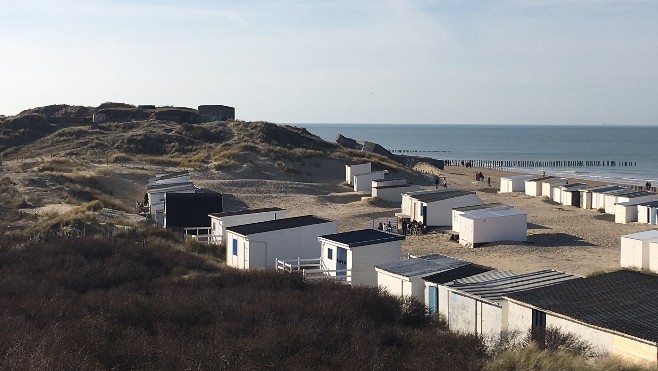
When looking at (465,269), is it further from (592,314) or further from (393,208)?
(393,208)

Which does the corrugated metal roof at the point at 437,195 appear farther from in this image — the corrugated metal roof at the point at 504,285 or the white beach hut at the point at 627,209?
the corrugated metal roof at the point at 504,285

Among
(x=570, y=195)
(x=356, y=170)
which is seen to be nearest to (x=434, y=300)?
(x=570, y=195)

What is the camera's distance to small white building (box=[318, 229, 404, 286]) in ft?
66.5

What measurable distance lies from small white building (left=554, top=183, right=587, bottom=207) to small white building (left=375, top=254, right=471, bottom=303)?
97.9ft

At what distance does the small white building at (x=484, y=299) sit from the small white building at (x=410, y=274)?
1113 mm

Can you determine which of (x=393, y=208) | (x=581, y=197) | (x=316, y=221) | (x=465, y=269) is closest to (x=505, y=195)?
(x=581, y=197)

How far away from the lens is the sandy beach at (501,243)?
1063 inches

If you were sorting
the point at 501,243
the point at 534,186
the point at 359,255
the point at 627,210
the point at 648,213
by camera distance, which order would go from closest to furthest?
the point at 359,255, the point at 501,243, the point at 648,213, the point at 627,210, the point at 534,186

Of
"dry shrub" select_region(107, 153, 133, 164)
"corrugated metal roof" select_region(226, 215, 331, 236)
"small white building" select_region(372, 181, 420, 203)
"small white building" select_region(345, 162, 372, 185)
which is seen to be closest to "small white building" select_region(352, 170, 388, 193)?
"small white building" select_region(345, 162, 372, 185)

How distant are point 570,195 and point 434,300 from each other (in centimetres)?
3268

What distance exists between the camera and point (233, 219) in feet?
86.2

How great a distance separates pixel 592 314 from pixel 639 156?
11797 centimetres

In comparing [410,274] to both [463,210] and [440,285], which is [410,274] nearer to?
[440,285]

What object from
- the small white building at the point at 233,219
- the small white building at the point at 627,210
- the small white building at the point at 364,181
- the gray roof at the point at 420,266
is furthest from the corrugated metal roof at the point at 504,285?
the small white building at the point at 364,181
